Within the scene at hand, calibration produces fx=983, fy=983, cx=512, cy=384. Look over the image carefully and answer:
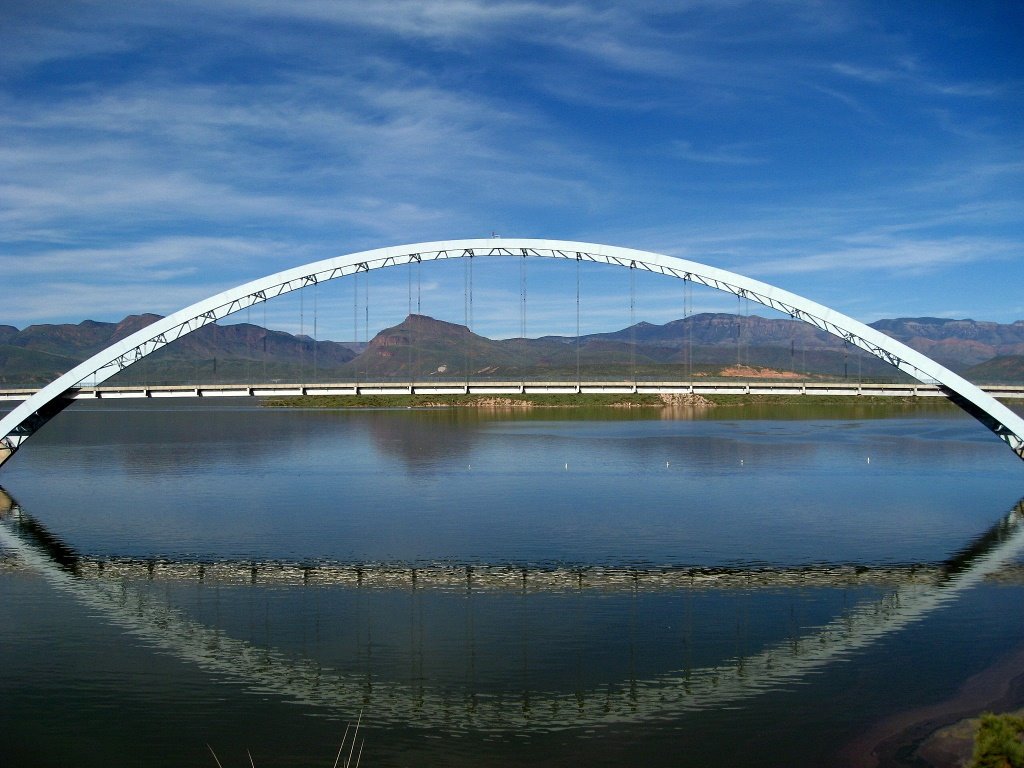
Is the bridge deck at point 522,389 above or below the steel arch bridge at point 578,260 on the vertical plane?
below

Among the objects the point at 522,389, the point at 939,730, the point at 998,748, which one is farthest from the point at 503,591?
the point at 522,389

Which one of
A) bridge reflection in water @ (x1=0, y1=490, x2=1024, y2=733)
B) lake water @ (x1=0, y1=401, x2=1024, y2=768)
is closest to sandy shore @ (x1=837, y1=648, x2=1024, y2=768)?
lake water @ (x1=0, y1=401, x2=1024, y2=768)

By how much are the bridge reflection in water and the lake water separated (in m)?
0.10

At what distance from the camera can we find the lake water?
18.7 m

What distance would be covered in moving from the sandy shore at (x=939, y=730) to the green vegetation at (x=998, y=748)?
132cm

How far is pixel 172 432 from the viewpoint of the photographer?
95500mm

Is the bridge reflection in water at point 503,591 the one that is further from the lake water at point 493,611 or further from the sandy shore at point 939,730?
the sandy shore at point 939,730

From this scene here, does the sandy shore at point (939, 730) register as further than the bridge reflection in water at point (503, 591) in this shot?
No

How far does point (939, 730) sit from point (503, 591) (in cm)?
1320

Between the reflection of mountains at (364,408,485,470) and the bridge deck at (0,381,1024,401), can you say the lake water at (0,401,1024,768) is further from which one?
the reflection of mountains at (364,408,485,470)

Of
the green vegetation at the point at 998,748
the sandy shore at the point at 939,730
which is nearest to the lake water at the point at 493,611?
the sandy shore at the point at 939,730

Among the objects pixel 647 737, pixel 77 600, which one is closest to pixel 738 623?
pixel 647 737

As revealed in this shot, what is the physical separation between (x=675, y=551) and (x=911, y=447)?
48.4 metres

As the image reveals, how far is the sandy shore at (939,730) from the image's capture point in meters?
17.1
